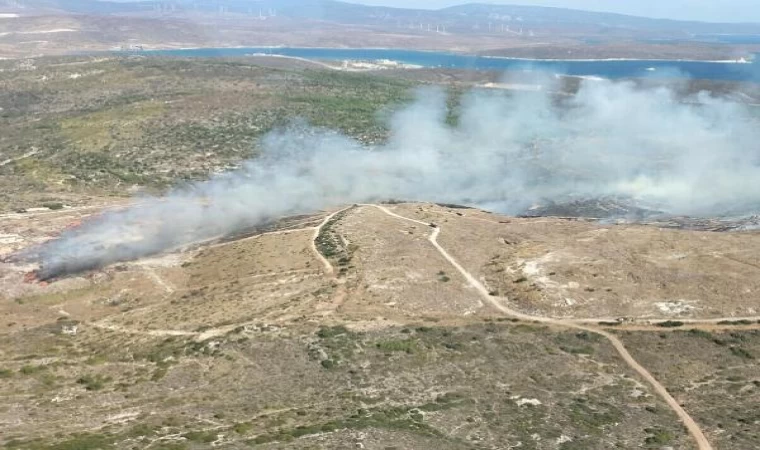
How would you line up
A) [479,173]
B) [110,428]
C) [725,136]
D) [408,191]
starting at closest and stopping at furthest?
[110,428] < [408,191] < [479,173] < [725,136]

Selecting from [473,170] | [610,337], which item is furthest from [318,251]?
[473,170]

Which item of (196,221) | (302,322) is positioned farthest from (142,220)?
(302,322)

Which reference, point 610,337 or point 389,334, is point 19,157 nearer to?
point 389,334

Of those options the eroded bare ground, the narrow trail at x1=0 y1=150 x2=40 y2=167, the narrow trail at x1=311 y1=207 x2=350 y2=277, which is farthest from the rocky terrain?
the narrow trail at x1=0 y1=150 x2=40 y2=167

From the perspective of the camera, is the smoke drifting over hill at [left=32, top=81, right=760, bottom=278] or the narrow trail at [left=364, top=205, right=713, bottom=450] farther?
the smoke drifting over hill at [left=32, top=81, right=760, bottom=278]

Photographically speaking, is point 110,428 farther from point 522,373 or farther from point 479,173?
point 479,173

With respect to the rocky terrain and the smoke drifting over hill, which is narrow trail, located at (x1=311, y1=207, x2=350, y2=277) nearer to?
the rocky terrain
